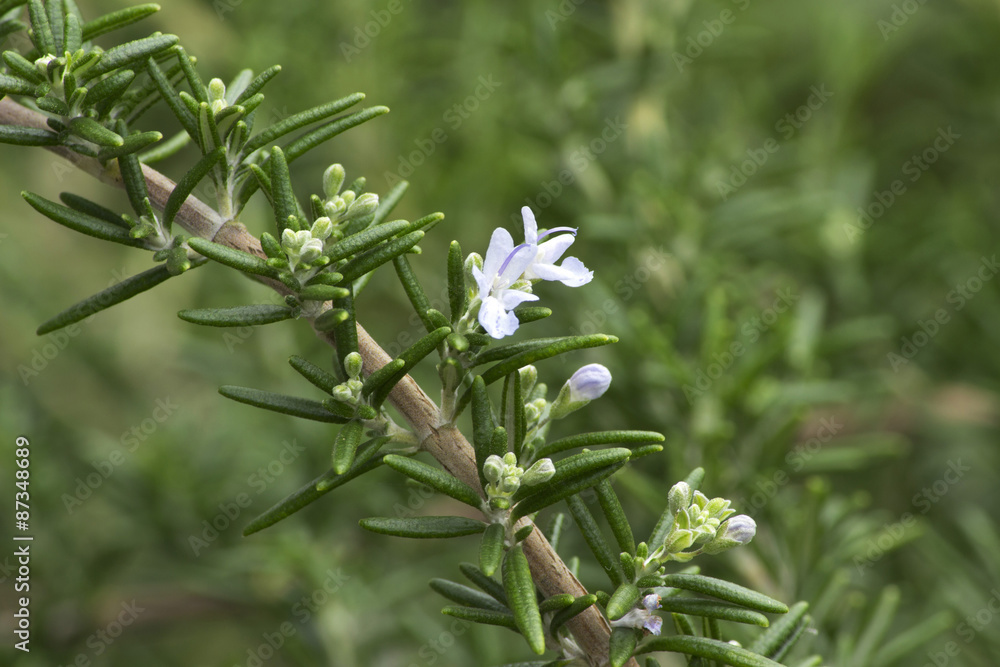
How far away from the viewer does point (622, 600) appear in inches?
43.6

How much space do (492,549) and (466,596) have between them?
21 cm

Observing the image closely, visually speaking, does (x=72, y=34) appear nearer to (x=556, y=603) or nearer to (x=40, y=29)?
(x=40, y=29)

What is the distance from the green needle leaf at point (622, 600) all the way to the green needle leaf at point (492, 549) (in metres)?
0.17

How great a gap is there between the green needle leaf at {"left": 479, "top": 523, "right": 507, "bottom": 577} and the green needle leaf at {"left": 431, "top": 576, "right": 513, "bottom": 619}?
5.7 inches

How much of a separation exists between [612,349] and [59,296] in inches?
92.1

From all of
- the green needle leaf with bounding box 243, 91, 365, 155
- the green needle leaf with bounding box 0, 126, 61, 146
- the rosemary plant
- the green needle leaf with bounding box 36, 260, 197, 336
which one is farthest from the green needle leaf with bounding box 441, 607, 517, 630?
the green needle leaf with bounding box 0, 126, 61, 146

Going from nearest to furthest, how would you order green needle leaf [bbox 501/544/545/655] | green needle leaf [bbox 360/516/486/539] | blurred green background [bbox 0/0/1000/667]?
1. green needle leaf [bbox 501/544/545/655]
2. green needle leaf [bbox 360/516/486/539]
3. blurred green background [bbox 0/0/1000/667]

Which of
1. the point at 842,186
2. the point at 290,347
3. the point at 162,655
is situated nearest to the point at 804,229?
the point at 842,186

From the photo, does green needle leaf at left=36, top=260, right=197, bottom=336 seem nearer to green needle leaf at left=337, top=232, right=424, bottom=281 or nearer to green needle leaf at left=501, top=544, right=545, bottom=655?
green needle leaf at left=337, top=232, right=424, bottom=281

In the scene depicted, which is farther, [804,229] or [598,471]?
[804,229]

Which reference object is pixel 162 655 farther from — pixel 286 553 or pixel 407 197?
pixel 407 197

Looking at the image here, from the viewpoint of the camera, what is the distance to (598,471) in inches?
44.8

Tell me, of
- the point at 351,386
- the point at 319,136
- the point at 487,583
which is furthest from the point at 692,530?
the point at 319,136

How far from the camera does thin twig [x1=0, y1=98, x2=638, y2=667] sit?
1.18 m
